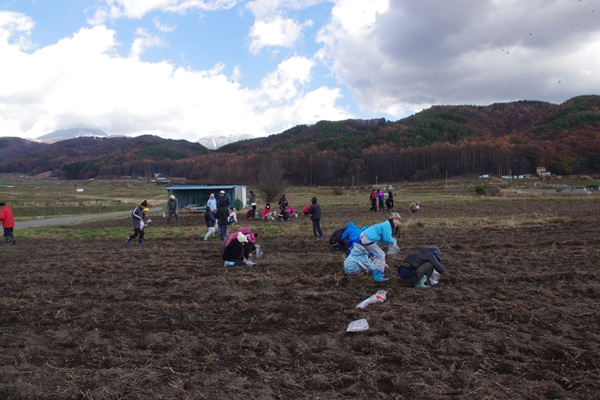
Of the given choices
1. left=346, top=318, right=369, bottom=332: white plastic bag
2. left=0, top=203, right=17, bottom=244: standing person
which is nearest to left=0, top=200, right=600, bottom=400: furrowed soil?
left=346, top=318, right=369, bottom=332: white plastic bag

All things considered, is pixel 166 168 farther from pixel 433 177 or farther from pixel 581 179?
pixel 581 179

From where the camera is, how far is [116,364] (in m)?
4.55

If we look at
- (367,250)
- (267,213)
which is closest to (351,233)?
(367,250)

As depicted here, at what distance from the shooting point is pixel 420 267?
278 inches

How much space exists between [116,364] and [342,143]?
117m

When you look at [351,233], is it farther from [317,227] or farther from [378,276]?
[317,227]

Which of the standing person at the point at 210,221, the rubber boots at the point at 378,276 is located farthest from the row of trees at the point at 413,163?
the rubber boots at the point at 378,276

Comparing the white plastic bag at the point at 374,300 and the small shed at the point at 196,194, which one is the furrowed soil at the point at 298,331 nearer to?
the white plastic bag at the point at 374,300

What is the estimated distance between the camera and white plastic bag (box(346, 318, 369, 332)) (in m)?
5.26

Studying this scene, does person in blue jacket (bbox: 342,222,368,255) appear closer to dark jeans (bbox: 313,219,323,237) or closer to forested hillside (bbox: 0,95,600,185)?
dark jeans (bbox: 313,219,323,237)

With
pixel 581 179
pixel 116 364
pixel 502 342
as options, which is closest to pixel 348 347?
pixel 502 342

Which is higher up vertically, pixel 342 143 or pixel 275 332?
pixel 342 143

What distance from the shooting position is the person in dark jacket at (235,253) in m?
9.62

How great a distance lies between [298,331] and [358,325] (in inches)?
31.9
